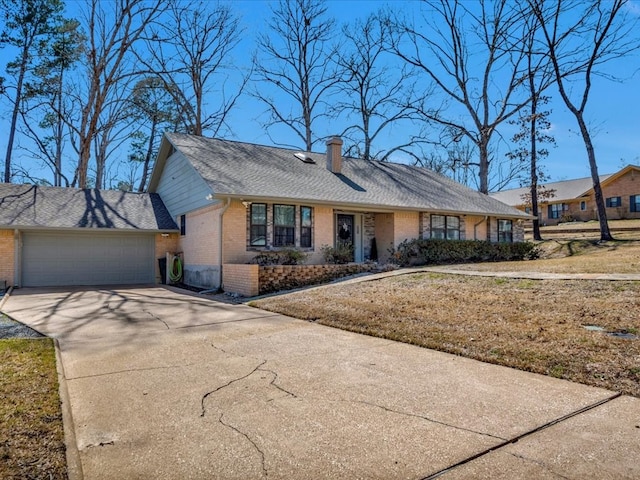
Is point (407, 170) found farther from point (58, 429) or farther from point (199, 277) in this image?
point (58, 429)

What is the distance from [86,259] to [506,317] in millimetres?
14429

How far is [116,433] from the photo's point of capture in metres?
3.12

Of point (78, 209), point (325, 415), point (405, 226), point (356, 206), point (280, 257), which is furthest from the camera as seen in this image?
point (405, 226)

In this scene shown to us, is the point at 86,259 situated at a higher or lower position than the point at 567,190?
lower

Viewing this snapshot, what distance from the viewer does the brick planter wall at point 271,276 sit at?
11.4 metres

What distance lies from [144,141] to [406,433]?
1187 inches

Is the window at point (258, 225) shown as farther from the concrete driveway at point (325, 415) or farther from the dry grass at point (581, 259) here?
the concrete driveway at point (325, 415)

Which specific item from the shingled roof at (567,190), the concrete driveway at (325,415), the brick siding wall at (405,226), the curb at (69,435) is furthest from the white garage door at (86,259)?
the shingled roof at (567,190)

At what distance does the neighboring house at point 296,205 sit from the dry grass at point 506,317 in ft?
11.3

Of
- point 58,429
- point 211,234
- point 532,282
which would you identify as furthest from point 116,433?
point 211,234

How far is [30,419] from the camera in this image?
3.17 m

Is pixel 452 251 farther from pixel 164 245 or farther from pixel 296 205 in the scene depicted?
pixel 164 245

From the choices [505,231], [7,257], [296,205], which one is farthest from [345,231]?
[7,257]

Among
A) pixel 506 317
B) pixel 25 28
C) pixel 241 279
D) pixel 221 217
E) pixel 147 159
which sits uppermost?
pixel 25 28
